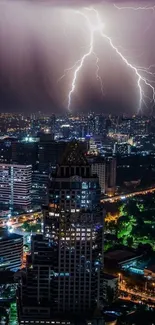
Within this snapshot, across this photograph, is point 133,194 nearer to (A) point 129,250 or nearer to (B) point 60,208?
(A) point 129,250

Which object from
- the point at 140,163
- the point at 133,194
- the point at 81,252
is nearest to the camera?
the point at 81,252

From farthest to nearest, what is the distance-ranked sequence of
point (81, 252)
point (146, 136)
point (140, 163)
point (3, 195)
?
point (146, 136) < point (140, 163) < point (3, 195) < point (81, 252)

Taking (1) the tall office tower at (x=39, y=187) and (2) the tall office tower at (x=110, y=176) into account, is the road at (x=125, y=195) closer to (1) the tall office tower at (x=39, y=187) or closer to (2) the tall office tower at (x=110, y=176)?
(2) the tall office tower at (x=110, y=176)

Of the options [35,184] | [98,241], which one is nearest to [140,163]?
[35,184]

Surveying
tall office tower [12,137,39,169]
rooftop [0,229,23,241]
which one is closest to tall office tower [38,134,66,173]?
tall office tower [12,137,39,169]

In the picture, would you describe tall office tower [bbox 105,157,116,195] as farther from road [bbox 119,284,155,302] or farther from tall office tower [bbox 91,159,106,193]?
road [bbox 119,284,155,302]

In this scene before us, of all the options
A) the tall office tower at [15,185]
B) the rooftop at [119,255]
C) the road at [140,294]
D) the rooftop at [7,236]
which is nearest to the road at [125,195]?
the tall office tower at [15,185]
